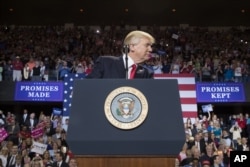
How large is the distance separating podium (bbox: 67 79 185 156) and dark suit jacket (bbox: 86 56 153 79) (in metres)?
0.42

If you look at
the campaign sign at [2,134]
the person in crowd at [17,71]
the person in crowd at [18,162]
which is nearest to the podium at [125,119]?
the person in crowd at [18,162]

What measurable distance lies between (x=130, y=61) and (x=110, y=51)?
1774cm

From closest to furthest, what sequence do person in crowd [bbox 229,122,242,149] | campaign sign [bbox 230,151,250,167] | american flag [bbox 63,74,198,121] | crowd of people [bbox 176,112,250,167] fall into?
campaign sign [bbox 230,151,250,167] < crowd of people [bbox 176,112,250,167] < person in crowd [bbox 229,122,242,149] < american flag [bbox 63,74,198,121]

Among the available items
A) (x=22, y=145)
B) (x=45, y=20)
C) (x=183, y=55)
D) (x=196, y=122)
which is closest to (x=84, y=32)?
(x=45, y=20)

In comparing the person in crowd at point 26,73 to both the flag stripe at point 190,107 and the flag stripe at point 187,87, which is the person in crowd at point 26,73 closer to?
the flag stripe at point 187,87

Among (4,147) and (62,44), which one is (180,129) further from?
(62,44)

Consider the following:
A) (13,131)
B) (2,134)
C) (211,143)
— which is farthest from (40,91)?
(211,143)

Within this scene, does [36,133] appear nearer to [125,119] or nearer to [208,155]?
[208,155]

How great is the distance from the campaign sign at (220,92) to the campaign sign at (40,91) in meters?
5.07

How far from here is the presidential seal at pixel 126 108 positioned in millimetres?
2588

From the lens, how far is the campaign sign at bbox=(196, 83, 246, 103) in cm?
1722

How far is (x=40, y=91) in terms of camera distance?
17344 mm

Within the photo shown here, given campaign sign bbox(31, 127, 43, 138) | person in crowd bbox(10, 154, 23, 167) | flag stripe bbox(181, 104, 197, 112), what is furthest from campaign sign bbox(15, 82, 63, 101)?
person in crowd bbox(10, 154, 23, 167)

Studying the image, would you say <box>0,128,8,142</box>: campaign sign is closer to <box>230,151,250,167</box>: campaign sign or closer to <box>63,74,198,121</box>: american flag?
<box>63,74,198,121</box>: american flag
